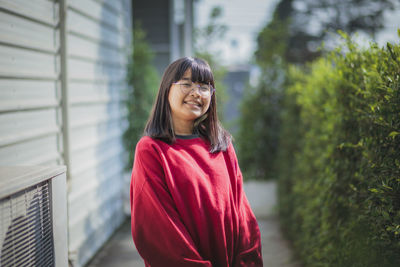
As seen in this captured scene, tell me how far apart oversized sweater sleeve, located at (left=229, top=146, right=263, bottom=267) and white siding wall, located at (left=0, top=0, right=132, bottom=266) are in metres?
1.38

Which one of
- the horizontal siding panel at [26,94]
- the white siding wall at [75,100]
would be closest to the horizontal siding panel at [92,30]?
the white siding wall at [75,100]

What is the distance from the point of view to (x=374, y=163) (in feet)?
5.66

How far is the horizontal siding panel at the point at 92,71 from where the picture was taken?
3.24 metres

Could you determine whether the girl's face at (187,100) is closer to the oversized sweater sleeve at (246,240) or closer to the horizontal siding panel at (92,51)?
the oversized sweater sleeve at (246,240)

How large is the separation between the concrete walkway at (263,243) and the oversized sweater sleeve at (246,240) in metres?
2.23

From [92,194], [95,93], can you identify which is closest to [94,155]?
[92,194]

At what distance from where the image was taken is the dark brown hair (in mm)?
1681

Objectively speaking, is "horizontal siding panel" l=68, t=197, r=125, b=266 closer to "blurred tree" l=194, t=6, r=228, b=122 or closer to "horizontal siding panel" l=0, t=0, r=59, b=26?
"horizontal siding panel" l=0, t=0, r=59, b=26

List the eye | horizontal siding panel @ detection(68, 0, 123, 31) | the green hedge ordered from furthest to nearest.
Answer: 1. horizontal siding panel @ detection(68, 0, 123, 31)
2. the eye
3. the green hedge

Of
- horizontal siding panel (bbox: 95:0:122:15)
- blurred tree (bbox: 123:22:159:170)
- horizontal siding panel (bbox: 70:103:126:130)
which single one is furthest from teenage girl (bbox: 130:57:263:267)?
blurred tree (bbox: 123:22:159:170)

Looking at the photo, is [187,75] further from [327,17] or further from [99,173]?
[327,17]

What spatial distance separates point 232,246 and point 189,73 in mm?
896

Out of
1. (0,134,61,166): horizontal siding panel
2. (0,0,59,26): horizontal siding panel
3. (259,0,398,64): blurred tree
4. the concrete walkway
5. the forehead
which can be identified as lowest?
the concrete walkway

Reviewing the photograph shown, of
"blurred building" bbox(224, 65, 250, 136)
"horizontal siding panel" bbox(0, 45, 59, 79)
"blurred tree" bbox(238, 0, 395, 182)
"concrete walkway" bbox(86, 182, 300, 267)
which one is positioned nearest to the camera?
"horizontal siding panel" bbox(0, 45, 59, 79)
